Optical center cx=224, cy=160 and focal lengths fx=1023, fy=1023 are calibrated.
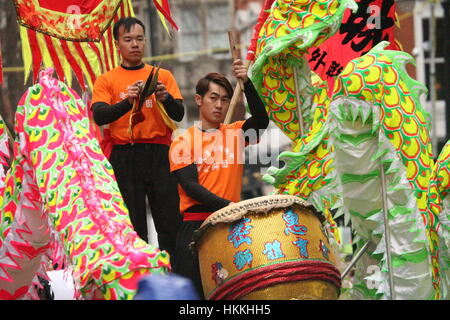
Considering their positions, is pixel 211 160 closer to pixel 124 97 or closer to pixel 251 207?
pixel 124 97

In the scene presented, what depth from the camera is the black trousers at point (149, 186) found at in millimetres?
5016

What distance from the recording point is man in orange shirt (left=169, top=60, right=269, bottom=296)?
458 centimetres

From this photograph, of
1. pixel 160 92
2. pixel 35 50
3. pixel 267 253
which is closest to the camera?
pixel 267 253

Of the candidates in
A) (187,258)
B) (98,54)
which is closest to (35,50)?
(98,54)

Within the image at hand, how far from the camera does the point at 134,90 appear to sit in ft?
15.6

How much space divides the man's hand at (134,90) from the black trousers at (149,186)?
337mm

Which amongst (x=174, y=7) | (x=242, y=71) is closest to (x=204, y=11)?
(x=174, y=7)

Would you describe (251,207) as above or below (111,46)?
below

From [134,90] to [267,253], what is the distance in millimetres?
1306

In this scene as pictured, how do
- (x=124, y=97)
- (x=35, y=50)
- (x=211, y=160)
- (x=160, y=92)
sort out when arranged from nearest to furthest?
(x=211, y=160) < (x=160, y=92) < (x=124, y=97) < (x=35, y=50)

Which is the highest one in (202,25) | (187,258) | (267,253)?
(202,25)

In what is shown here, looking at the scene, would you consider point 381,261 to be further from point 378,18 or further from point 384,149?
point 378,18

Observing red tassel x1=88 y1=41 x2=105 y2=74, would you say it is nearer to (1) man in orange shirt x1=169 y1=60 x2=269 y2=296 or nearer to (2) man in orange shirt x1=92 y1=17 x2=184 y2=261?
(2) man in orange shirt x1=92 y1=17 x2=184 y2=261

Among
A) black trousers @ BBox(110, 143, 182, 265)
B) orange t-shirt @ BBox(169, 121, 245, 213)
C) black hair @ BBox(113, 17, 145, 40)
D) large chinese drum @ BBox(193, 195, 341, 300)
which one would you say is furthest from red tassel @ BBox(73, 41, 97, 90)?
large chinese drum @ BBox(193, 195, 341, 300)
